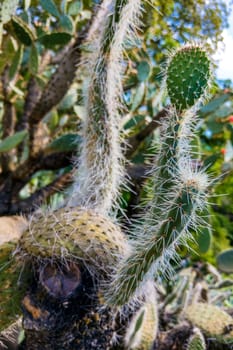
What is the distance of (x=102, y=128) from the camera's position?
1.49 metres

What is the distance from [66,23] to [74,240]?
39.8 inches

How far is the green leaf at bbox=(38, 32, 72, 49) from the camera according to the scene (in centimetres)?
193

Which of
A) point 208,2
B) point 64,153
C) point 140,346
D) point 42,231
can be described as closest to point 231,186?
point 208,2

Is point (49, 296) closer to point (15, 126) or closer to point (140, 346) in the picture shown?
point (140, 346)

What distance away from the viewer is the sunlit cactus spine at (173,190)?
3.45 feet

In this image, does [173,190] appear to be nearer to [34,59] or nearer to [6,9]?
[6,9]

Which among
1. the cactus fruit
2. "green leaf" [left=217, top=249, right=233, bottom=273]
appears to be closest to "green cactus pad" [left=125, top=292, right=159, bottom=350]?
the cactus fruit

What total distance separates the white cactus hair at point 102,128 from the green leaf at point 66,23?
45 centimetres

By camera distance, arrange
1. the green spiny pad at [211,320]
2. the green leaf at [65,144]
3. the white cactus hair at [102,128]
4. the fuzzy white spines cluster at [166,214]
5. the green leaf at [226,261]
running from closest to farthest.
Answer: the fuzzy white spines cluster at [166,214], the white cactus hair at [102,128], the green spiny pad at [211,320], the green leaf at [226,261], the green leaf at [65,144]

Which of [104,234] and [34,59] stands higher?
[34,59]

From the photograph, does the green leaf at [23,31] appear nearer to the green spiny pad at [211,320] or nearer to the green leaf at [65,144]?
the green leaf at [65,144]

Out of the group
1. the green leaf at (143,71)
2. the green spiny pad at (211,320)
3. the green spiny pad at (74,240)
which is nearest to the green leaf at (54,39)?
the green leaf at (143,71)

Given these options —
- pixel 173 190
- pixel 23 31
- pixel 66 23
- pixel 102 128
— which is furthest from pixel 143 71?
Result: pixel 173 190

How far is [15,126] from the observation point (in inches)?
99.7
